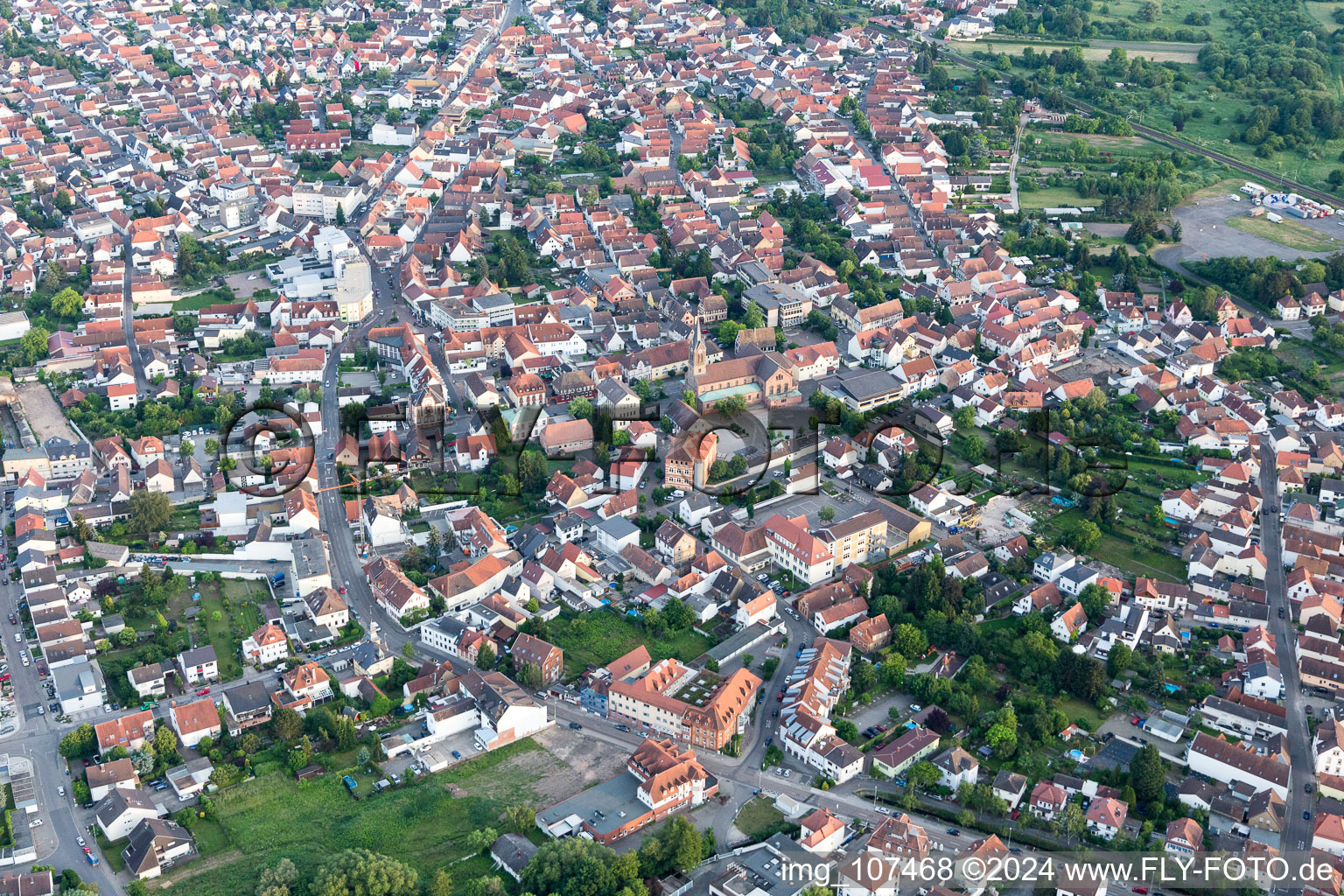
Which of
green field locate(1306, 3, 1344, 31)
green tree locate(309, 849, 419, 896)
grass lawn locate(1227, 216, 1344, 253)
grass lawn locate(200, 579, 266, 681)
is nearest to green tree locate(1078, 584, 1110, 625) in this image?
green tree locate(309, 849, 419, 896)

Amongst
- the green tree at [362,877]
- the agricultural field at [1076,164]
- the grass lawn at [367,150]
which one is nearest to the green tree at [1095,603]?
the green tree at [362,877]

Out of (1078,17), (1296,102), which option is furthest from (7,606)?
(1078,17)

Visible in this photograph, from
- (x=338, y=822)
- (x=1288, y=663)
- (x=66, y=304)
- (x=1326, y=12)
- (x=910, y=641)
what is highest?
(x=1326, y=12)

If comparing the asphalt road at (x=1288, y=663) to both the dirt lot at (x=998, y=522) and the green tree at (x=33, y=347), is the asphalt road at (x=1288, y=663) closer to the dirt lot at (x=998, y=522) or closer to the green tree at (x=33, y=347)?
the dirt lot at (x=998, y=522)

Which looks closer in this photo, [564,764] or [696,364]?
[564,764]

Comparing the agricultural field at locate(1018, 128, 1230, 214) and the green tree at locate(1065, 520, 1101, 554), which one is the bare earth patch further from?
the agricultural field at locate(1018, 128, 1230, 214)

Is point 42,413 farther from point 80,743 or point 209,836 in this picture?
point 209,836

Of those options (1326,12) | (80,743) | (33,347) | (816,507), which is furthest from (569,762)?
(1326,12)

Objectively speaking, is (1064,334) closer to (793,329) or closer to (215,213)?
(793,329)
